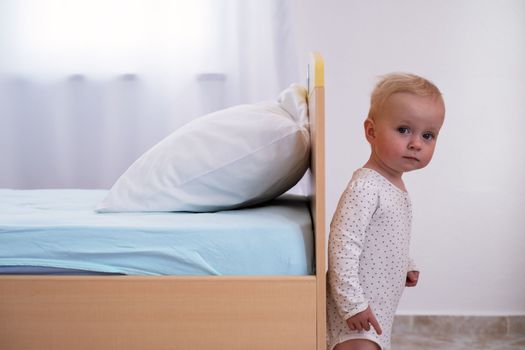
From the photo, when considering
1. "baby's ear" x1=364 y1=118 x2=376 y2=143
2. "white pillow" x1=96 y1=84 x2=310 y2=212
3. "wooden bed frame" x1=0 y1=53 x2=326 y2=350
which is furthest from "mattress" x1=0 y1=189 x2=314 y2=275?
"baby's ear" x1=364 y1=118 x2=376 y2=143

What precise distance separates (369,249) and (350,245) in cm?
8

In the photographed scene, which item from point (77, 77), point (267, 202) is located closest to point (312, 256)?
point (267, 202)

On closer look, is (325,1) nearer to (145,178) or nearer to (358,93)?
(358,93)

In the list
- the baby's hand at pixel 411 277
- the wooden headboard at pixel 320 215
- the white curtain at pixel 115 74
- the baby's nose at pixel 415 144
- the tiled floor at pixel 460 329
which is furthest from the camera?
the white curtain at pixel 115 74

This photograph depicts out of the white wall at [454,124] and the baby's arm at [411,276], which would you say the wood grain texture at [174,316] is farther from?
the white wall at [454,124]

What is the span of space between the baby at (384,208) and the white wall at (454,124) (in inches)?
47.8

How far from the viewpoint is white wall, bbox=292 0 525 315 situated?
8.46 ft

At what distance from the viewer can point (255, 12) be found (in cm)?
266

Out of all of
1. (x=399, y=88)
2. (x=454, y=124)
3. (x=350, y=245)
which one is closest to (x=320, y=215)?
Answer: (x=350, y=245)

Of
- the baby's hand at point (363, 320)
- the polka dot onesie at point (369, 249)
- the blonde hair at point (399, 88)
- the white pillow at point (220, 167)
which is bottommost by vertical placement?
the baby's hand at point (363, 320)

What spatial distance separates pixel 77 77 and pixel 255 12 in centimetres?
74

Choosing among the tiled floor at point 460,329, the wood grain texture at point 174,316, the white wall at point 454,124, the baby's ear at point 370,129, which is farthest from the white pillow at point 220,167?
the tiled floor at point 460,329

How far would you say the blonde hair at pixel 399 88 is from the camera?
1379mm

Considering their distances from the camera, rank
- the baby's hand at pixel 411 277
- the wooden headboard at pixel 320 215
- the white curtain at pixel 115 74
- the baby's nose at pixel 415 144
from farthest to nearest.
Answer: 1. the white curtain at pixel 115 74
2. the baby's hand at pixel 411 277
3. the baby's nose at pixel 415 144
4. the wooden headboard at pixel 320 215
